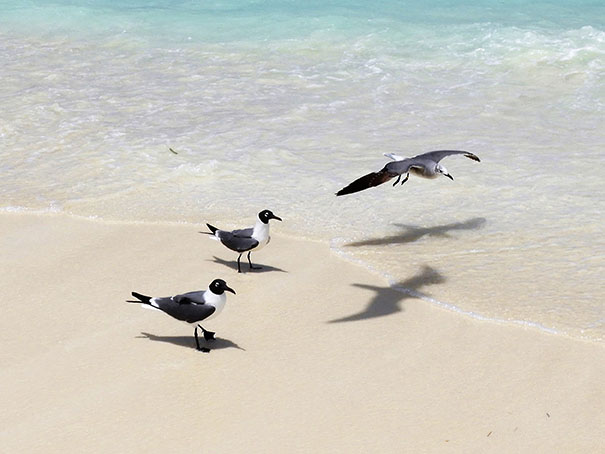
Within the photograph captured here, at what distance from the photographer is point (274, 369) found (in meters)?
5.36

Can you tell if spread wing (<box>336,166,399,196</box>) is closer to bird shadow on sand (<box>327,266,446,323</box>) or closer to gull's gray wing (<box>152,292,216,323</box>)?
bird shadow on sand (<box>327,266,446,323</box>)

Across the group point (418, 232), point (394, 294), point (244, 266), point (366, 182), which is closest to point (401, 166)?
point (366, 182)

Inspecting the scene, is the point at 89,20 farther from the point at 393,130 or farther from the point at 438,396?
the point at 438,396

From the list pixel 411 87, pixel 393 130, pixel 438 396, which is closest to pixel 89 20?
pixel 411 87

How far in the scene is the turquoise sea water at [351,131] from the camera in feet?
23.8

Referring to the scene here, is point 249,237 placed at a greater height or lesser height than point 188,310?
lesser

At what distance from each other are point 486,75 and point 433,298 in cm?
739

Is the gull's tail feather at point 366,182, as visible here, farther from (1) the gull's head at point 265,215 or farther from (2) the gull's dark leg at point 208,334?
(2) the gull's dark leg at point 208,334

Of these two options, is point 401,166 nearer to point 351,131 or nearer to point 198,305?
point 198,305

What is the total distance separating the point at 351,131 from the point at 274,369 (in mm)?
5552

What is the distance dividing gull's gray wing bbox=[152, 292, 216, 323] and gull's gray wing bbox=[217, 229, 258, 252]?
1221 mm

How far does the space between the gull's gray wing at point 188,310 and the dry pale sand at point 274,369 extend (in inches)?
8.1

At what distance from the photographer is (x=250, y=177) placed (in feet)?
29.4

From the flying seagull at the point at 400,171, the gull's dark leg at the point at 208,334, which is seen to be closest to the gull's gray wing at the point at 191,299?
the gull's dark leg at the point at 208,334
